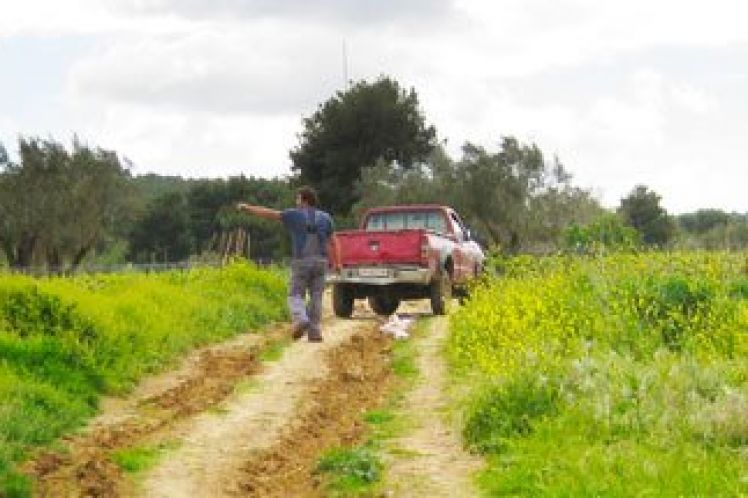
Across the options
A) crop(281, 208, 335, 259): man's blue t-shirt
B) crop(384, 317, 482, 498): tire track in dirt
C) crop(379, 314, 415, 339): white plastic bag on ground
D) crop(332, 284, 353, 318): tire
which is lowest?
crop(384, 317, 482, 498): tire track in dirt

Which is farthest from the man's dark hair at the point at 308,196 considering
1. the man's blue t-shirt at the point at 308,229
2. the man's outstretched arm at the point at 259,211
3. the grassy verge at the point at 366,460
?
the grassy verge at the point at 366,460

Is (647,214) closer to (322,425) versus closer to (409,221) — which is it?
(409,221)

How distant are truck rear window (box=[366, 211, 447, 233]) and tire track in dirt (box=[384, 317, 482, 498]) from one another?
10.5 m

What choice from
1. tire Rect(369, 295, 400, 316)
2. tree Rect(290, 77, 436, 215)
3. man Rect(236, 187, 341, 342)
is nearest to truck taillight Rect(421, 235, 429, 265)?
tire Rect(369, 295, 400, 316)

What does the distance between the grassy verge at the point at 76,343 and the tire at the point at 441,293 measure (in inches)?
148

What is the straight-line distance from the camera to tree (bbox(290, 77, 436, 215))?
5869 centimetres

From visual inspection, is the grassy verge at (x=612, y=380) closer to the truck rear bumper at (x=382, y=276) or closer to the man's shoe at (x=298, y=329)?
the man's shoe at (x=298, y=329)

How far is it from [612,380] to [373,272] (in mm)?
11615

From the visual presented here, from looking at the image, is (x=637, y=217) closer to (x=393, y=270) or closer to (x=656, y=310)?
(x=393, y=270)

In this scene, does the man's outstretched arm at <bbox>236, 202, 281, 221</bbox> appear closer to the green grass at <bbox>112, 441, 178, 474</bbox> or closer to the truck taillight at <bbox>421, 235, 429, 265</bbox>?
the green grass at <bbox>112, 441, 178, 474</bbox>

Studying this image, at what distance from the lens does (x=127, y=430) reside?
10.2 meters

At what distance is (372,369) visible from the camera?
14.2 m

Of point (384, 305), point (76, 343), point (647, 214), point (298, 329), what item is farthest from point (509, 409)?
point (647, 214)

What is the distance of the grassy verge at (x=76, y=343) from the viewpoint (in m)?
9.78
